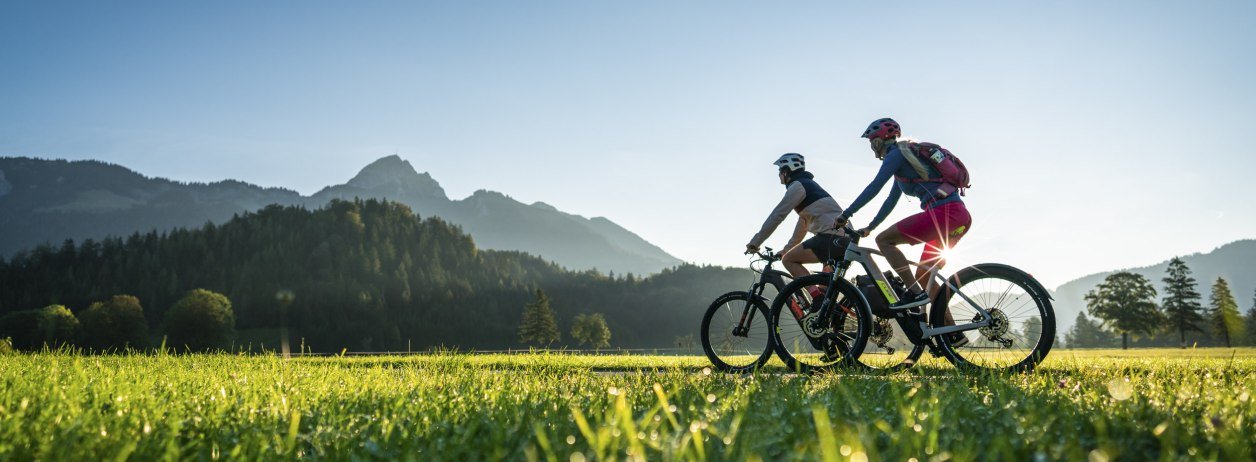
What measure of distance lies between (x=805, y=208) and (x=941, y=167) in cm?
172

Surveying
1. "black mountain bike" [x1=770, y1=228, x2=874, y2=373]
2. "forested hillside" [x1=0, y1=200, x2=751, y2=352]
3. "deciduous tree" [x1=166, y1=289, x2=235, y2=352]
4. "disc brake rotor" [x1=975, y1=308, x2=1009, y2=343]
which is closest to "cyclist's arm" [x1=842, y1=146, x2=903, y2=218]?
"black mountain bike" [x1=770, y1=228, x2=874, y2=373]

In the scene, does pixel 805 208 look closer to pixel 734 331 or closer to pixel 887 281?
pixel 887 281

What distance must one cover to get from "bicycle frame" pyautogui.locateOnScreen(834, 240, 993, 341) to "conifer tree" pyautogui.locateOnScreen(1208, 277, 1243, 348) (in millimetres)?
75827

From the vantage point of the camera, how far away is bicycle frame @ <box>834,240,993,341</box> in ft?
22.6

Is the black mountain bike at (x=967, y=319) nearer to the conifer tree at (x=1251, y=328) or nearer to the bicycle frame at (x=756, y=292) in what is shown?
the bicycle frame at (x=756, y=292)

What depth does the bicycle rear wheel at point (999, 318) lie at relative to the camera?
261 inches

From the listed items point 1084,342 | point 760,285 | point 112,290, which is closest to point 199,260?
point 112,290

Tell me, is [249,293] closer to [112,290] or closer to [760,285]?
[112,290]

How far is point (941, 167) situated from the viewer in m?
6.92

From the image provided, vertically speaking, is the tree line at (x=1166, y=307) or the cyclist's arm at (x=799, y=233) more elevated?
the cyclist's arm at (x=799, y=233)

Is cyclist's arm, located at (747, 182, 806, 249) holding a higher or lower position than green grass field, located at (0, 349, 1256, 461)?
higher

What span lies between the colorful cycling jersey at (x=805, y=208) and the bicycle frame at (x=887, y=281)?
708 millimetres

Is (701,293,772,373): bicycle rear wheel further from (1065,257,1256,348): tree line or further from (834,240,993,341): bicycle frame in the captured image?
(1065,257,1256,348): tree line

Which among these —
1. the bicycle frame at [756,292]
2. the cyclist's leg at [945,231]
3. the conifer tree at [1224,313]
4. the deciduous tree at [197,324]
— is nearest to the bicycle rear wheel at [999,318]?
the cyclist's leg at [945,231]
